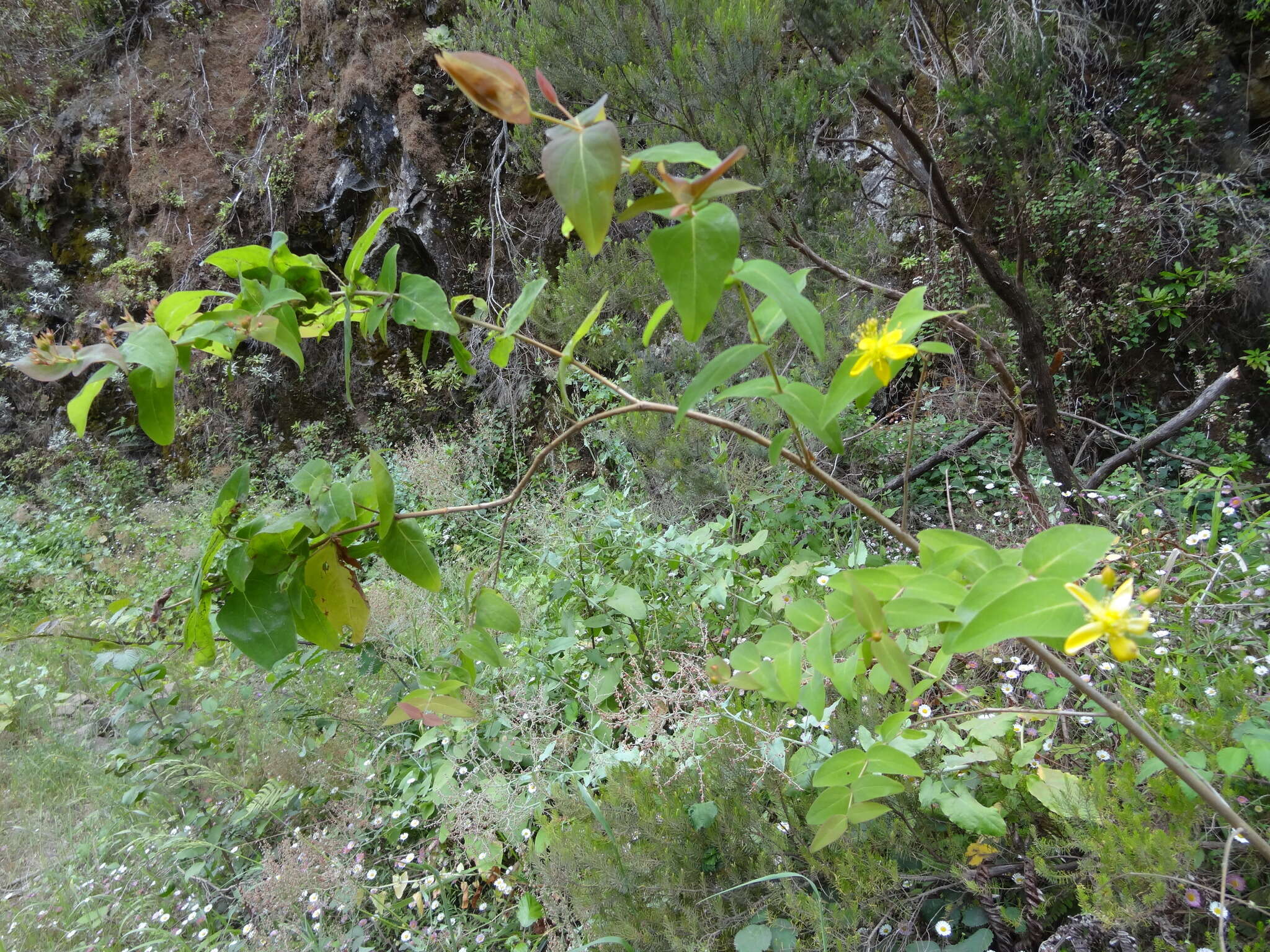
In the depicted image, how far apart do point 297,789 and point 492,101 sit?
1874 mm

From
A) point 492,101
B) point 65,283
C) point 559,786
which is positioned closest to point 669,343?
point 559,786

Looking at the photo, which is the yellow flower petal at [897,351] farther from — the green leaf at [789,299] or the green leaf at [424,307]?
the green leaf at [424,307]

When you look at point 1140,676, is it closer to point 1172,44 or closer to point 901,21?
point 901,21

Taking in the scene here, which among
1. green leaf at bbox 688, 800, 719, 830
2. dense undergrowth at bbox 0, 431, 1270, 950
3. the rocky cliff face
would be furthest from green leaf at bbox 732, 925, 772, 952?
the rocky cliff face

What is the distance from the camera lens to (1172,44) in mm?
3398

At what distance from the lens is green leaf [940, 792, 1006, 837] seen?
826 mm

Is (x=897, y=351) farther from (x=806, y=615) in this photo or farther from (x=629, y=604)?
(x=629, y=604)

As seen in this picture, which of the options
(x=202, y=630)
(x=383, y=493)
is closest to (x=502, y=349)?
(x=383, y=493)

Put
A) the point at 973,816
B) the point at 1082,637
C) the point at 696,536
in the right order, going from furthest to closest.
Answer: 1. the point at 696,536
2. the point at 973,816
3. the point at 1082,637

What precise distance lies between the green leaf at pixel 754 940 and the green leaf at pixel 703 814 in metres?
0.15

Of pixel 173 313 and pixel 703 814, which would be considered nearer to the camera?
pixel 173 313

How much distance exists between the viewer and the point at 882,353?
51 centimetres

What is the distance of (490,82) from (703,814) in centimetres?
103

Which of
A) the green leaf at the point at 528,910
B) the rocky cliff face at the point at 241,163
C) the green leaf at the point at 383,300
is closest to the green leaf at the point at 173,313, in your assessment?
the green leaf at the point at 383,300
